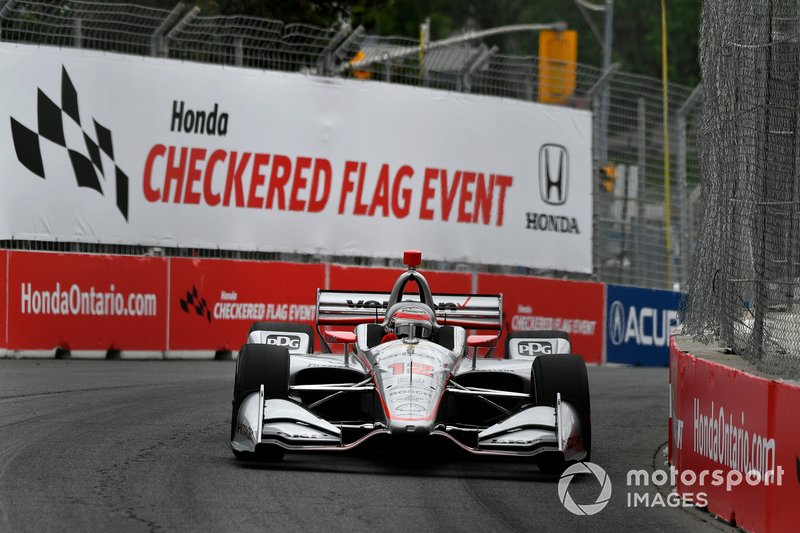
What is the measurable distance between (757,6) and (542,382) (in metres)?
2.55

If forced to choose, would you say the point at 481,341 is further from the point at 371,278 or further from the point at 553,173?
the point at 553,173

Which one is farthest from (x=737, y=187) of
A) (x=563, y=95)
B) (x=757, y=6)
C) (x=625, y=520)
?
(x=563, y=95)

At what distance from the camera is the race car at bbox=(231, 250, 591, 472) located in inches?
329

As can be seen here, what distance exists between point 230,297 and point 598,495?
951 cm

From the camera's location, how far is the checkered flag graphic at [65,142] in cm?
1565

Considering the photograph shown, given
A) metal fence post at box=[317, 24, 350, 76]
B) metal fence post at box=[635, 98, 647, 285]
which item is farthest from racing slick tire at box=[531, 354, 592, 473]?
metal fence post at box=[635, 98, 647, 285]

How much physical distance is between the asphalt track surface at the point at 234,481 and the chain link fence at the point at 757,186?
101cm

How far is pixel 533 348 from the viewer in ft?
33.6

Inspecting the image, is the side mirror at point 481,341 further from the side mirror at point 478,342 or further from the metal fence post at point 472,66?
the metal fence post at point 472,66

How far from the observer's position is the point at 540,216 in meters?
19.5

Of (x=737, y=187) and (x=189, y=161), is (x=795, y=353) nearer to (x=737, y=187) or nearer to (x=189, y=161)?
(x=737, y=187)

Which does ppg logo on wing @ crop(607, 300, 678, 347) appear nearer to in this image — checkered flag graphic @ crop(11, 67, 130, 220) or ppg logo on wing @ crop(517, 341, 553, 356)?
checkered flag graphic @ crop(11, 67, 130, 220)

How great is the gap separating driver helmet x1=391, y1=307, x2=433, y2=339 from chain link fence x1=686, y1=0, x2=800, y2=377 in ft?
5.86

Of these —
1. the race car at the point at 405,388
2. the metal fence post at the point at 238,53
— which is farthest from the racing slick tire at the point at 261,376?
the metal fence post at the point at 238,53
